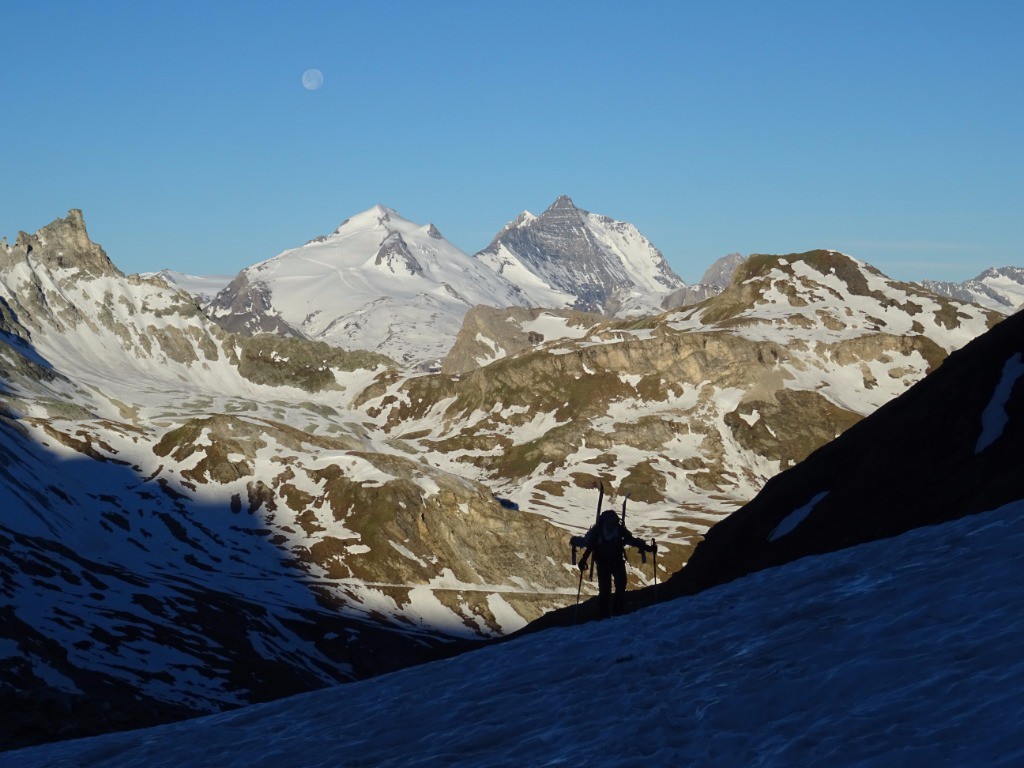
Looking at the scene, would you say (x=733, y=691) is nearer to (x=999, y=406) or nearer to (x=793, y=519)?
(x=999, y=406)

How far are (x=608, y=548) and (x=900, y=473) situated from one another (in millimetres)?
25083

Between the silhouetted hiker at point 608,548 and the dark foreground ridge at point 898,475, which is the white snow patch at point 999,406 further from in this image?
the silhouetted hiker at point 608,548

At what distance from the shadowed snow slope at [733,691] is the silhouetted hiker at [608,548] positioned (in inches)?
143

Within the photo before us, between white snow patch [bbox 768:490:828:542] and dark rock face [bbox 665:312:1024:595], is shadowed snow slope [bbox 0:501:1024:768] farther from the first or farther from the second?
white snow patch [bbox 768:490:828:542]

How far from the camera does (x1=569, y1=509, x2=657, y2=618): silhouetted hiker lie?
37.7m

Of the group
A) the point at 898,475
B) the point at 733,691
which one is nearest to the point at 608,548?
the point at 733,691

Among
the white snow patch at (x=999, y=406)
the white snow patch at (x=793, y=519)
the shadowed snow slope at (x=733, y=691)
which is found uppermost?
the white snow patch at (x=999, y=406)

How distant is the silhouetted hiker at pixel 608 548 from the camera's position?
1483 inches

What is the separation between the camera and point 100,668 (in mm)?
121438

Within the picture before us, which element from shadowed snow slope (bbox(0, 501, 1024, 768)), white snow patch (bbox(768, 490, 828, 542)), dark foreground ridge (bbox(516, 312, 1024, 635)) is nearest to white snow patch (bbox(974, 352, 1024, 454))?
dark foreground ridge (bbox(516, 312, 1024, 635))

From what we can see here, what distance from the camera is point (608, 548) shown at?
38125mm

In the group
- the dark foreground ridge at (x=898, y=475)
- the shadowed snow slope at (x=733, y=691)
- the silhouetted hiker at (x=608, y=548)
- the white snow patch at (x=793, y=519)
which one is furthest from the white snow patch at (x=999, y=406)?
the shadowed snow slope at (x=733, y=691)

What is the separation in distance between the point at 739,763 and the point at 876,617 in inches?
275

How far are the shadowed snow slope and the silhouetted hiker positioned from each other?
363 centimetres
